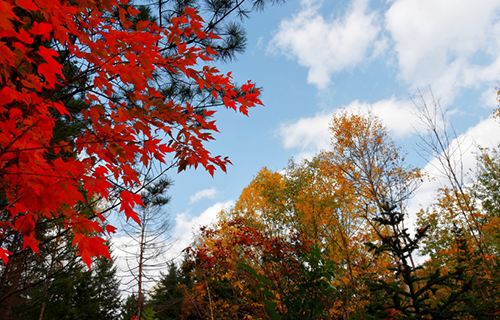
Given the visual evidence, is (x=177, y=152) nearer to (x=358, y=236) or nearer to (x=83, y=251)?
(x=83, y=251)

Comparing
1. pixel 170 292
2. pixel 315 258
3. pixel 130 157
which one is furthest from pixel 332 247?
pixel 170 292

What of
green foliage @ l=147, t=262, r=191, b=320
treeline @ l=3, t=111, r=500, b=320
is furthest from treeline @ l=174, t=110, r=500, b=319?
green foliage @ l=147, t=262, r=191, b=320

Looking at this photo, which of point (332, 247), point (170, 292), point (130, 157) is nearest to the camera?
point (130, 157)

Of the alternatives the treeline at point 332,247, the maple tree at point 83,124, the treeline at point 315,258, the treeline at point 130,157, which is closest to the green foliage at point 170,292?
the treeline at point 315,258

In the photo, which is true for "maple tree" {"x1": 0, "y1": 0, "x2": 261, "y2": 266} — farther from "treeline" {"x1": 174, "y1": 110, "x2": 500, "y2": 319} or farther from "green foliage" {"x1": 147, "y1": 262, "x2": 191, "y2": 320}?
"green foliage" {"x1": 147, "y1": 262, "x2": 191, "y2": 320}

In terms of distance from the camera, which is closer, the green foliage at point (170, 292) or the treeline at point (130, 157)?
the treeline at point (130, 157)

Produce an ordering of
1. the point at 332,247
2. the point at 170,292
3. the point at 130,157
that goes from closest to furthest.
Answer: the point at 130,157 < the point at 332,247 < the point at 170,292

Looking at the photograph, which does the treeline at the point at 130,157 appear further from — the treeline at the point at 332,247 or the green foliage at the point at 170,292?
the green foliage at the point at 170,292

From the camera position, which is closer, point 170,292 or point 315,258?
point 315,258

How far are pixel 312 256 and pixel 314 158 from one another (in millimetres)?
6587

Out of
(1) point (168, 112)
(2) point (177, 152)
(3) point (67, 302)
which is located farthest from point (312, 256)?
(3) point (67, 302)

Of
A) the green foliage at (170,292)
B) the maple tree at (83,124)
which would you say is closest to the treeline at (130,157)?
the maple tree at (83,124)

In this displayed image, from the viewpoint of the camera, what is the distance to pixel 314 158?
9242mm

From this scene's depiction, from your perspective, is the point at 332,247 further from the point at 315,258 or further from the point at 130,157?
the point at 130,157
